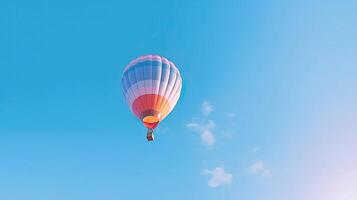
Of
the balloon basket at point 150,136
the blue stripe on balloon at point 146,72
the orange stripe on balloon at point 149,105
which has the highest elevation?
the blue stripe on balloon at point 146,72

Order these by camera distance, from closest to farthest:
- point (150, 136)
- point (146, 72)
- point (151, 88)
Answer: point (150, 136) < point (151, 88) < point (146, 72)

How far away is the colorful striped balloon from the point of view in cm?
3834

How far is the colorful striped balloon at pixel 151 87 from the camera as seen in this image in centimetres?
3834

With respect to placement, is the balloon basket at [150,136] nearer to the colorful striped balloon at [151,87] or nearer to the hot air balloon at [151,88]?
the hot air balloon at [151,88]

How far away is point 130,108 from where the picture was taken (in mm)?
40094

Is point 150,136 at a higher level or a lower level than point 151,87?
lower

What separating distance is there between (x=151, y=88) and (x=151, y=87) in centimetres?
11

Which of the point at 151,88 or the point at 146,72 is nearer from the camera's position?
the point at 151,88

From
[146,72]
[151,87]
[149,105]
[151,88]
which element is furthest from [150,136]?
[146,72]

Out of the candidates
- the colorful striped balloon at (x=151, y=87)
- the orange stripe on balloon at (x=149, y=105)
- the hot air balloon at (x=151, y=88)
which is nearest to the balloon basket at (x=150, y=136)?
the hot air balloon at (x=151, y=88)

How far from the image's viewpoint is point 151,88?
38.8m

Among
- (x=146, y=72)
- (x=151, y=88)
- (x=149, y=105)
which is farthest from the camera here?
(x=146, y=72)

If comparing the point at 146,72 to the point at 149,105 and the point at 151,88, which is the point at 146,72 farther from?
the point at 149,105

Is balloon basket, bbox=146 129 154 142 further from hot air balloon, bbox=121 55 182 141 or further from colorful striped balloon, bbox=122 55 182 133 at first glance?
colorful striped balloon, bbox=122 55 182 133
